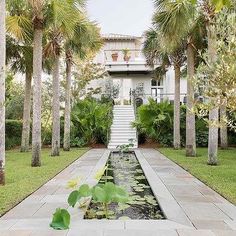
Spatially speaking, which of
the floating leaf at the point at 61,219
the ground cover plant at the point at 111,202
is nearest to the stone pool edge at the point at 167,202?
the ground cover plant at the point at 111,202

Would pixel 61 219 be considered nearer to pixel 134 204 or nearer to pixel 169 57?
pixel 134 204

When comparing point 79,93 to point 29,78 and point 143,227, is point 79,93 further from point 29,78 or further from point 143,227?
point 143,227

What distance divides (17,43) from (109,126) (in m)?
8.63

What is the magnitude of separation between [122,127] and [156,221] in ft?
66.1

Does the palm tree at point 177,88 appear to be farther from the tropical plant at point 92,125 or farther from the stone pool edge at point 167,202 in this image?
the stone pool edge at point 167,202

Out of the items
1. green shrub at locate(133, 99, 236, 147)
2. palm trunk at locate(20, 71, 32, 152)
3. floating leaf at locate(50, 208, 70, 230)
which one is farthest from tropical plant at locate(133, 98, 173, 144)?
floating leaf at locate(50, 208, 70, 230)

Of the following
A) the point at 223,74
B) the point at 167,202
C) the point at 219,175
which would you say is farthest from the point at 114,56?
the point at 167,202

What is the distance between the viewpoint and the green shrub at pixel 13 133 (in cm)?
2290

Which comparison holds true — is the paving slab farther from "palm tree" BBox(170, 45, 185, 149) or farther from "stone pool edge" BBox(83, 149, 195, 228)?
"palm tree" BBox(170, 45, 185, 149)

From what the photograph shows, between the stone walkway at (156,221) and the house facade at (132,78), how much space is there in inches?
855

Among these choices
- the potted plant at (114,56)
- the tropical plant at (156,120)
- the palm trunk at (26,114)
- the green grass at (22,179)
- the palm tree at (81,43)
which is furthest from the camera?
the potted plant at (114,56)

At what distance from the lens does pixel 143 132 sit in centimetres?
2450

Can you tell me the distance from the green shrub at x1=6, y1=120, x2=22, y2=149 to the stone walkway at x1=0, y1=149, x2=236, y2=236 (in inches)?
529

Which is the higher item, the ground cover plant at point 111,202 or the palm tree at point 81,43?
the palm tree at point 81,43
